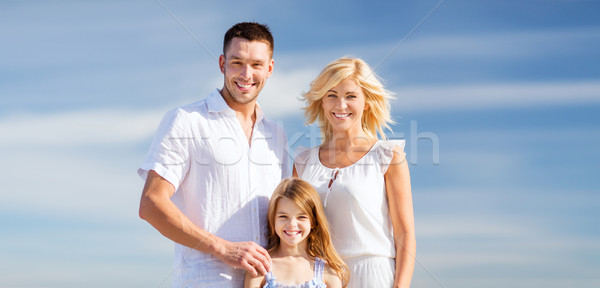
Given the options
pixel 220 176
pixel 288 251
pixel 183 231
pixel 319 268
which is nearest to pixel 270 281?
pixel 288 251

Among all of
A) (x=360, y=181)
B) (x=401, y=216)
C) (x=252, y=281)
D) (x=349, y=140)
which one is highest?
(x=349, y=140)

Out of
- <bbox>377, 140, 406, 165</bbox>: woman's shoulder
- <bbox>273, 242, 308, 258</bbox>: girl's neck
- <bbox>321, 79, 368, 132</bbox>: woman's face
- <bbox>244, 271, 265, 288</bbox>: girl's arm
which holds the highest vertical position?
<bbox>321, 79, 368, 132</bbox>: woman's face

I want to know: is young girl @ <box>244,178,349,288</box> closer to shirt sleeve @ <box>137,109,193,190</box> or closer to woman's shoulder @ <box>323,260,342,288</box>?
woman's shoulder @ <box>323,260,342,288</box>

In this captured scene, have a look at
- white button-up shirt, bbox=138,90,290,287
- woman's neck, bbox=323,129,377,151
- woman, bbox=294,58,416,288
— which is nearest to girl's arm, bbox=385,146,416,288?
woman, bbox=294,58,416,288

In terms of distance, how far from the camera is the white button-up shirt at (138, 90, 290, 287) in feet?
14.7

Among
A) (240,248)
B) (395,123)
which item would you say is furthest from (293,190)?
(395,123)

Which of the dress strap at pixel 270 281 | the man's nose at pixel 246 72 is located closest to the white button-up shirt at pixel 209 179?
the dress strap at pixel 270 281

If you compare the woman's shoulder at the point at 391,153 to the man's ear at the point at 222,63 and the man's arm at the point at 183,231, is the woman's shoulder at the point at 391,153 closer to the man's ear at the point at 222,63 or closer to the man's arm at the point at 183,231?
the man's arm at the point at 183,231

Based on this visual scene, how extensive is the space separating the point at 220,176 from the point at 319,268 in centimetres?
111

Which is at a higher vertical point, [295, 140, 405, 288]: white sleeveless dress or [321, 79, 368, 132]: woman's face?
[321, 79, 368, 132]: woman's face

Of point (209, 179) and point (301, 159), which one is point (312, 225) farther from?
point (209, 179)

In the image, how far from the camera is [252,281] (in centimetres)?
448

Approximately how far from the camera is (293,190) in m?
4.76

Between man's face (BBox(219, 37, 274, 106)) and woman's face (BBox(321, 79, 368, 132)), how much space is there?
0.69 meters
